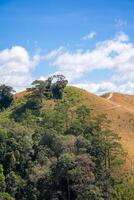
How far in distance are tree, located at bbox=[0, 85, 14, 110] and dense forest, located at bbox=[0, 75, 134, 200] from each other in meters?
15.6

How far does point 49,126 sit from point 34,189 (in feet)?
52.7

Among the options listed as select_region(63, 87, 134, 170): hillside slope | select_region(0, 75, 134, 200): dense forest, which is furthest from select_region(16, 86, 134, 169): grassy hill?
select_region(0, 75, 134, 200): dense forest

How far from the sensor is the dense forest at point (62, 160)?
6850 centimetres

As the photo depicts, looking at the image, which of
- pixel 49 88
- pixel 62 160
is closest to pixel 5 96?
pixel 49 88

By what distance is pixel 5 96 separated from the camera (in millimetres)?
104812

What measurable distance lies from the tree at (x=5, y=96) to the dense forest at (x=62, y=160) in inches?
612

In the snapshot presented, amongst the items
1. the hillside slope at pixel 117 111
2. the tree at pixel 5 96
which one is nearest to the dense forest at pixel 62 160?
the hillside slope at pixel 117 111

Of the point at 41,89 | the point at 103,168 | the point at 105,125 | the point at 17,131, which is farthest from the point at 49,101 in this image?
the point at 103,168

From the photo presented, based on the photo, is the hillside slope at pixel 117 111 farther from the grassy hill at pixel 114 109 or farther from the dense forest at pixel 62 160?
the dense forest at pixel 62 160

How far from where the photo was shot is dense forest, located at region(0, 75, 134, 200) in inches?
2697

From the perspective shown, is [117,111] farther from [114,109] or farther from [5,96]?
[5,96]

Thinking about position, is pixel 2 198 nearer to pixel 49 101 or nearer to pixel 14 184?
pixel 14 184

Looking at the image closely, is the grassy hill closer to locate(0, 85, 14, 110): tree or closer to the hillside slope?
the hillside slope

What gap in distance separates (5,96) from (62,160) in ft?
129
